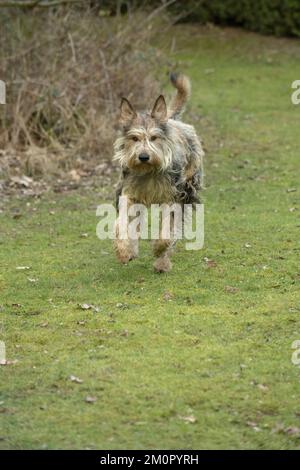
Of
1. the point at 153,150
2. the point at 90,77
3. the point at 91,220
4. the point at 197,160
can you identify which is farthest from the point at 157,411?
the point at 90,77

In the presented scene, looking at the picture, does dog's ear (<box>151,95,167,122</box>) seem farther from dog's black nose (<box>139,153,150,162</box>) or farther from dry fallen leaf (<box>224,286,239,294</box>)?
dry fallen leaf (<box>224,286,239,294</box>)

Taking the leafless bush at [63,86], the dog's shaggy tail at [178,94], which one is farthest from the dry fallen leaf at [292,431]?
the leafless bush at [63,86]

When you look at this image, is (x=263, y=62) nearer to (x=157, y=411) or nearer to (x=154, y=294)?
(x=154, y=294)

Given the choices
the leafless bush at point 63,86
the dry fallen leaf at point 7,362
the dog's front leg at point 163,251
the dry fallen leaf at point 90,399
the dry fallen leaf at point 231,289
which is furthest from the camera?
the leafless bush at point 63,86

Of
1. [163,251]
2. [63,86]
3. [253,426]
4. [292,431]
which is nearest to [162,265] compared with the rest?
[163,251]

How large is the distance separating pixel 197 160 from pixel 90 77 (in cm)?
602

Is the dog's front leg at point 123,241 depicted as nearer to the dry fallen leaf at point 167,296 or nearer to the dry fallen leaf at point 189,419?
the dry fallen leaf at point 167,296

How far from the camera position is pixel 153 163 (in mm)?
8578

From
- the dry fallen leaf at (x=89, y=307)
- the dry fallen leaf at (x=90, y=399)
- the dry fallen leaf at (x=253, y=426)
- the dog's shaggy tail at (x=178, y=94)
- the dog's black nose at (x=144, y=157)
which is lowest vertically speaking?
the dry fallen leaf at (x=253, y=426)

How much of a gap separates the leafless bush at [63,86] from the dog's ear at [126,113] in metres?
5.38

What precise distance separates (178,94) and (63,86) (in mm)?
5175

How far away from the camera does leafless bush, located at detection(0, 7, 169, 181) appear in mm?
14430

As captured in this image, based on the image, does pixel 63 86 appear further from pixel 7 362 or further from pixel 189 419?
pixel 189 419

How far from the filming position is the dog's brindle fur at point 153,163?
8555mm
